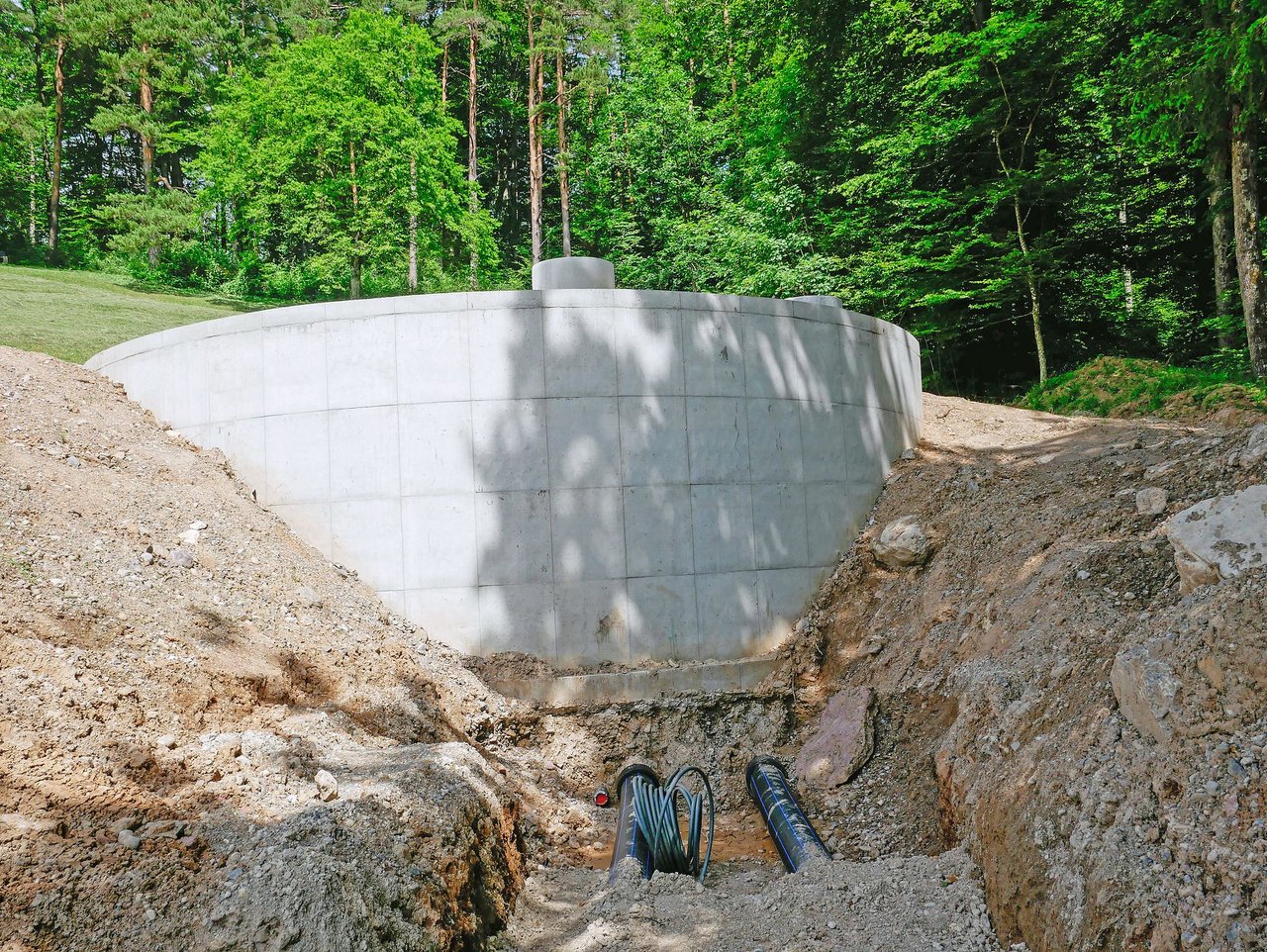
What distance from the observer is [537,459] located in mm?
8258

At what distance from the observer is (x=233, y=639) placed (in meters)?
6.18

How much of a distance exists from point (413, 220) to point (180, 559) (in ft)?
62.5

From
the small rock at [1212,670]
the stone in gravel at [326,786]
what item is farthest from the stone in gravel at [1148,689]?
the stone in gravel at [326,786]

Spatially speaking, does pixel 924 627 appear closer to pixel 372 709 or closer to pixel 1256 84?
pixel 372 709

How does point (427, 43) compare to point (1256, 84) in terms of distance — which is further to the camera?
point (427, 43)

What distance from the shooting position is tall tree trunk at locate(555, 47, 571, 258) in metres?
26.7

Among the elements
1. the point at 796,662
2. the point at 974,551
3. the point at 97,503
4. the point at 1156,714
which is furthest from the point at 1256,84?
the point at 97,503

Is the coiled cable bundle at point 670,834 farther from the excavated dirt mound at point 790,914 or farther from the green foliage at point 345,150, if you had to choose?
the green foliage at point 345,150

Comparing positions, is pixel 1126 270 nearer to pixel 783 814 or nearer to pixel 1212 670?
pixel 783 814

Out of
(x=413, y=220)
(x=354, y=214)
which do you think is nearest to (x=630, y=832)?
(x=354, y=214)

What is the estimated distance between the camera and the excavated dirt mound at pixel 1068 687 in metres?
3.21

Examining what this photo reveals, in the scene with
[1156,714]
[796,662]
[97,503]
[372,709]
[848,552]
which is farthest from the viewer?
[848,552]

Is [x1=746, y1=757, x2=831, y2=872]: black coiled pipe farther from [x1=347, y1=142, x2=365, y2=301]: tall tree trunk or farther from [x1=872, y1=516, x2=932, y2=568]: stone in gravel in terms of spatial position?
[x1=347, y1=142, x2=365, y2=301]: tall tree trunk

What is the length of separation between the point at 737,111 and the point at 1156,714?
25377 mm
